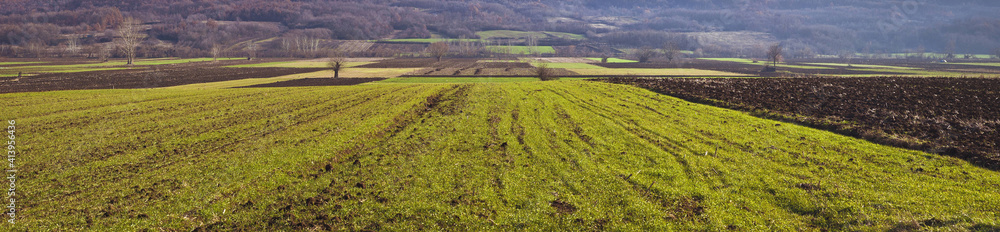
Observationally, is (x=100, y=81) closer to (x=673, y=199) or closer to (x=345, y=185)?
(x=345, y=185)

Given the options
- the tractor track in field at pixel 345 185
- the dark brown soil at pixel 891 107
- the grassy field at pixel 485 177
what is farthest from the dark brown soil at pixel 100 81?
the dark brown soil at pixel 891 107

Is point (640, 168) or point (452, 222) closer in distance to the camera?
point (452, 222)

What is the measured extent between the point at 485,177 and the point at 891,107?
33.3 m

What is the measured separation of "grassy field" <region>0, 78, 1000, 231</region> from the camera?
36.9 ft

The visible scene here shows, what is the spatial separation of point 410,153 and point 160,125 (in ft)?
65.8

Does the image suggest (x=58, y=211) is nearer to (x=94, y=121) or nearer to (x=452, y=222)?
(x=452, y=222)

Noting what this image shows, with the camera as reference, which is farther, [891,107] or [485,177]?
[891,107]

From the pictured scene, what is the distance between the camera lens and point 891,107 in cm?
2886

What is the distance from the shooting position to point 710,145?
19734 mm

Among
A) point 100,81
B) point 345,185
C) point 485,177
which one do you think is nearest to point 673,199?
point 485,177

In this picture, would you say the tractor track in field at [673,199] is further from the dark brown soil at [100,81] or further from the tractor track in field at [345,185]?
the dark brown soil at [100,81]

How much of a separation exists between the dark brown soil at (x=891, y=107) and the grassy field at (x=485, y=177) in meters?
2.30

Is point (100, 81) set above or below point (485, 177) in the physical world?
above

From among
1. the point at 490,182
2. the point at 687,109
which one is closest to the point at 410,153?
the point at 490,182
